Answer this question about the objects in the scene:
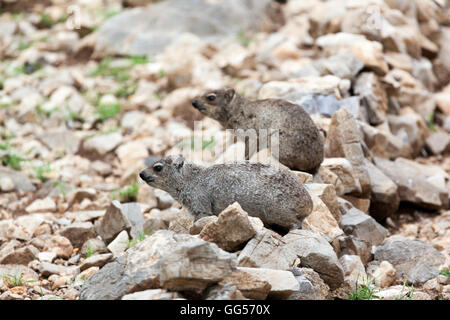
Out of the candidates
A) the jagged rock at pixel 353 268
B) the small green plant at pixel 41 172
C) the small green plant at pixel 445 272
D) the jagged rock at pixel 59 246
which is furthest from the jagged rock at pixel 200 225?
the small green plant at pixel 41 172

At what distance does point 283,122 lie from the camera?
688 centimetres

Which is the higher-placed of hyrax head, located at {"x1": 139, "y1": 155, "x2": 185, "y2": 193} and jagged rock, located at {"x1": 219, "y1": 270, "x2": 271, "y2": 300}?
jagged rock, located at {"x1": 219, "y1": 270, "x2": 271, "y2": 300}

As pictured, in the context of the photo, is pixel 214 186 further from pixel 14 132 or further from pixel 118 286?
pixel 14 132

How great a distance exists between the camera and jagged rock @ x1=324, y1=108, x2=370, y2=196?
23.8 ft

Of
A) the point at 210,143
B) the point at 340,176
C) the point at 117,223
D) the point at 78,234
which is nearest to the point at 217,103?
the point at 210,143

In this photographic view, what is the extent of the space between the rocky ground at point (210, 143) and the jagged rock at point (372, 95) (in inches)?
1.2

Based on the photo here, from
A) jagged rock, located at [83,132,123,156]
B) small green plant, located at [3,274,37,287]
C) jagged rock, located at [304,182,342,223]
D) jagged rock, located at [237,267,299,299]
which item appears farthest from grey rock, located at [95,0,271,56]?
jagged rock, located at [237,267,299,299]

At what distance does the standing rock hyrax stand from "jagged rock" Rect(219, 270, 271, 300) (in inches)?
105

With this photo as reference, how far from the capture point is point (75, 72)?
11031mm

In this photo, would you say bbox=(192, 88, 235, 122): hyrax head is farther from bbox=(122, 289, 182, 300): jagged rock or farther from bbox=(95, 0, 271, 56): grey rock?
bbox=(122, 289, 182, 300): jagged rock

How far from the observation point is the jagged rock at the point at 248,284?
409 cm

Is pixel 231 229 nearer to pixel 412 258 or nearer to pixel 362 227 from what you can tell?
pixel 362 227

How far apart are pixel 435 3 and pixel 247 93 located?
4.74 metres

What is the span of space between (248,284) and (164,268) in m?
0.58
